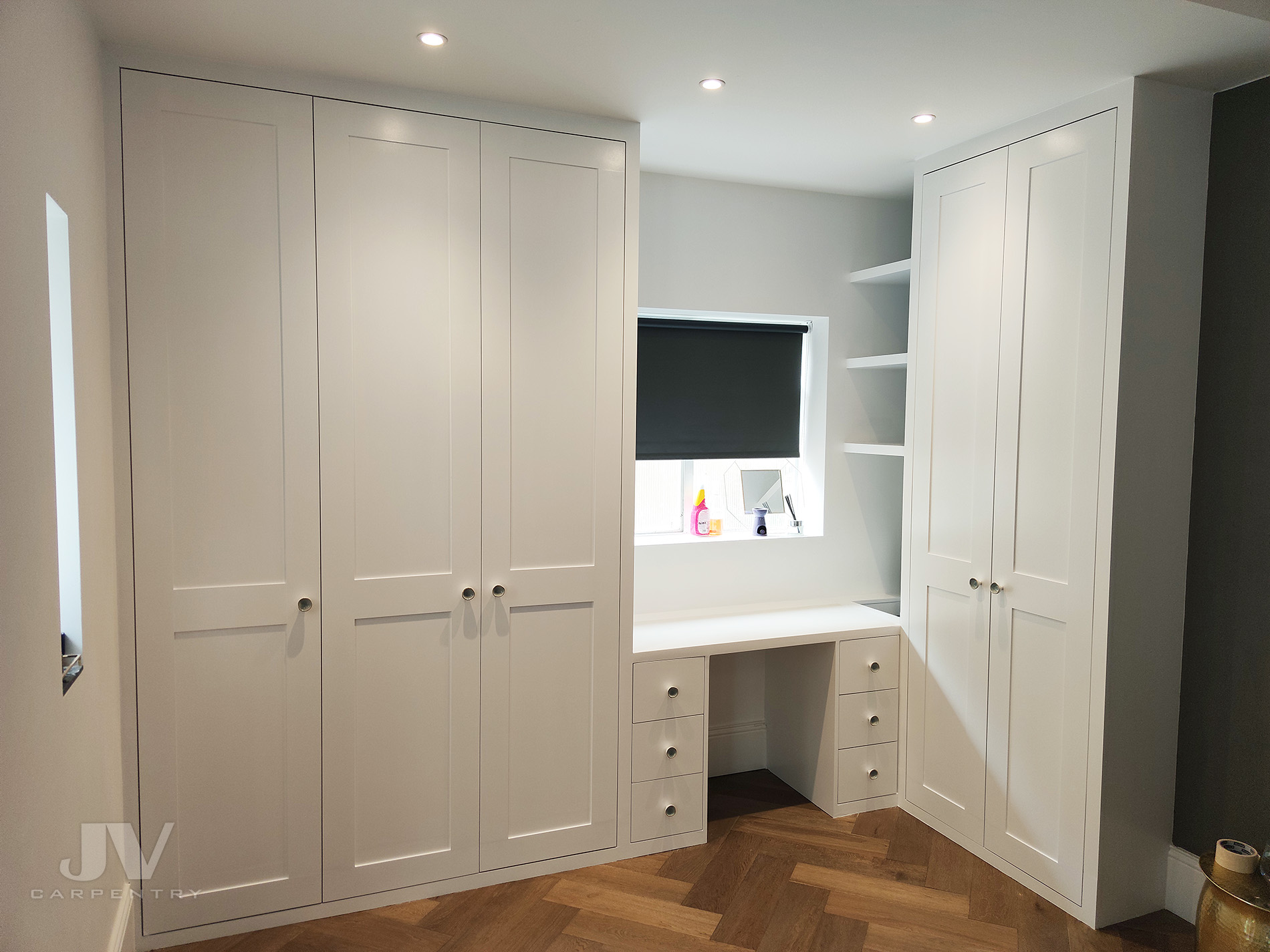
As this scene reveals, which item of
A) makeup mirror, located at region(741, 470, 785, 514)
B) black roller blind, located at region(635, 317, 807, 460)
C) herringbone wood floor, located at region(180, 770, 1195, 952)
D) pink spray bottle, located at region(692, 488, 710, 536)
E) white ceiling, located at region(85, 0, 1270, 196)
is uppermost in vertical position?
white ceiling, located at region(85, 0, 1270, 196)

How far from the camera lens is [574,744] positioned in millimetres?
2742

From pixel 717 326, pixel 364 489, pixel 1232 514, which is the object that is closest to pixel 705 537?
pixel 717 326

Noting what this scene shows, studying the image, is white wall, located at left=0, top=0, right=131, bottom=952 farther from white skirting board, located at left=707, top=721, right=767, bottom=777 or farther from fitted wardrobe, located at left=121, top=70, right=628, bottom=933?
white skirting board, located at left=707, top=721, right=767, bottom=777

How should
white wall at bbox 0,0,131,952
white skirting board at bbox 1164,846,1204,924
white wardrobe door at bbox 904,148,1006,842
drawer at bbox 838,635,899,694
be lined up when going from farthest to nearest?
drawer at bbox 838,635,899,694 → white wardrobe door at bbox 904,148,1006,842 → white skirting board at bbox 1164,846,1204,924 → white wall at bbox 0,0,131,952

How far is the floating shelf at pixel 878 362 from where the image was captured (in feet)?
10.8

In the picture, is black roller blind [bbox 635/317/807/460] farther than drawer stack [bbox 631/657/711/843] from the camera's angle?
Yes

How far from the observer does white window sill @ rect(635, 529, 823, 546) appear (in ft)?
11.3

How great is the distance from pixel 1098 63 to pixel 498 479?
6.67 feet

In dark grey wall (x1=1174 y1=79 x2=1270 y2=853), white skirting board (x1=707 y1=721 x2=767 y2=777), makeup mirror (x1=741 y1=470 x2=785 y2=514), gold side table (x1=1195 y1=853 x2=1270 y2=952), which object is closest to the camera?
gold side table (x1=1195 y1=853 x2=1270 y2=952)

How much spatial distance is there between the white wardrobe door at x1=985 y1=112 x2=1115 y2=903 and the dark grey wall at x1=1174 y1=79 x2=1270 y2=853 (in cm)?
37

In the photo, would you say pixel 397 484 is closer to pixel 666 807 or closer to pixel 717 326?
pixel 666 807

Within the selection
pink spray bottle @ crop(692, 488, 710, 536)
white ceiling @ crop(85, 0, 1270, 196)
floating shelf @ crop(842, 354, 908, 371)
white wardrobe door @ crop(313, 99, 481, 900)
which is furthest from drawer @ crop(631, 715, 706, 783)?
white ceiling @ crop(85, 0, 1270, 196)

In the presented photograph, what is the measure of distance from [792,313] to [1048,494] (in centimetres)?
138

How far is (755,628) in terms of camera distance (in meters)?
3.21
